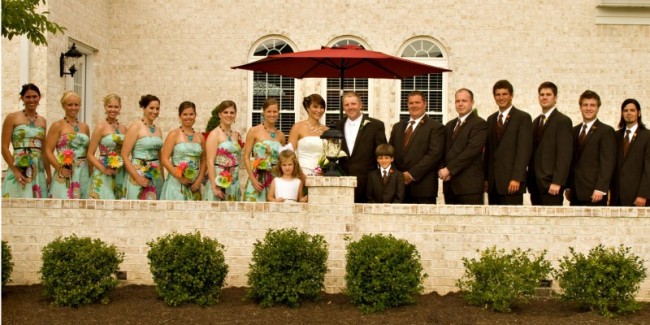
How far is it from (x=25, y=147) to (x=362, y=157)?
4.13 m

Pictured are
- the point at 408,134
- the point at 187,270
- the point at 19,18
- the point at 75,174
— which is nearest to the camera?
the point at 187,270

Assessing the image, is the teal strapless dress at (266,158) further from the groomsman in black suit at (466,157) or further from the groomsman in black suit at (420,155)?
the groomsman in black suit at (466,157)

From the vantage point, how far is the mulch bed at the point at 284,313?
7.84m

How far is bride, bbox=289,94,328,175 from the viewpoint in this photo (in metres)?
9.88

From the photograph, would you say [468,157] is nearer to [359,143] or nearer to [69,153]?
[359,143]

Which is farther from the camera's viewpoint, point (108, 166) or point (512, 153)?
point (108, 166)

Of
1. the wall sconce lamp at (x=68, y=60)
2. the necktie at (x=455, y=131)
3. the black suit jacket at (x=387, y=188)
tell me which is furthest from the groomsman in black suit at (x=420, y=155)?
the wall sconce lamp at (x=68, y=60)

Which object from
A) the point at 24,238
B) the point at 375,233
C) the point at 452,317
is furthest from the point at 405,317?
the point at 24,238

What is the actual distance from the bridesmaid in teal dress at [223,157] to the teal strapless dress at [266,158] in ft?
0.73

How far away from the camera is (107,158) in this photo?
32.8 ft

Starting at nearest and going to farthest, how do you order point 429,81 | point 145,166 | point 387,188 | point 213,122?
point 387,188 → point 145,166 → point 213,122 → point 429,81

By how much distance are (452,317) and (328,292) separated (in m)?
1.57

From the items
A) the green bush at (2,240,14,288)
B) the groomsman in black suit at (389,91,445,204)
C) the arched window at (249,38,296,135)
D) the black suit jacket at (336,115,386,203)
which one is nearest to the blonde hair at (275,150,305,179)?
the black suit jacket at (336,115,386,203)

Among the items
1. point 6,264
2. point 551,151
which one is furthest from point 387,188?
point 6,264
